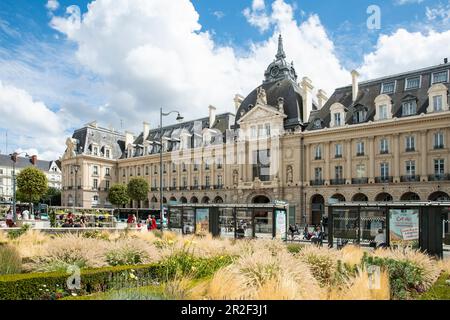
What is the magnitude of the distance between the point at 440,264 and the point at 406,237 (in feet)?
19.7

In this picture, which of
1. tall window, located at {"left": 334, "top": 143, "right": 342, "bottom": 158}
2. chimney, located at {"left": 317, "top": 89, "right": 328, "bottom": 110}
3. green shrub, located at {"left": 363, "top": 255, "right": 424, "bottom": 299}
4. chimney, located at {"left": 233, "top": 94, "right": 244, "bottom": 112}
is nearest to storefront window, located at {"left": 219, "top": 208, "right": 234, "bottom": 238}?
green shrub, located at {"left": 363, "top": 255, "right": 424, "bottom": 299}

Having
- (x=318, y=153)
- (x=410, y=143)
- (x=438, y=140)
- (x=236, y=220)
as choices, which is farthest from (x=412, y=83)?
(x=236, y=220)

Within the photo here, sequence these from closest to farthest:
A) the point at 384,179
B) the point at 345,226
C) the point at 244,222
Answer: the point at 345,226, the point at 244,222, the point at 384,179

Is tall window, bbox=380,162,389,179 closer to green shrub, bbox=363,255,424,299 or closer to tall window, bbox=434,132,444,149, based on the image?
tall window, bbox=434,132,444,149

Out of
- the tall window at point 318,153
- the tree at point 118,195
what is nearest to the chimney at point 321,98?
the tall window at point 318,153

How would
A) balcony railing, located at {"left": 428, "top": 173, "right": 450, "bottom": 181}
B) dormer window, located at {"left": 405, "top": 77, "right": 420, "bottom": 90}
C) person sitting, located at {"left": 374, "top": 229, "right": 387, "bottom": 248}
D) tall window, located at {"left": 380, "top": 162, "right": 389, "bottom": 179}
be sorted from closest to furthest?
person sitting, located at {"left": 374, "top": 229, "right": 387, "bottom": 248} < balcony railing, located at {"left": 428, "top": 173, "right": 450, "bottom": 181} < tall window, located at {"left": 380, "top": 162, "right": 389, "bottom": 179} < dormer window, located at {"left": 405, "top": 77, "right": 420, "bottom": 90}

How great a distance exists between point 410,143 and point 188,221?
29008mm

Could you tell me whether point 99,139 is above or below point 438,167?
above

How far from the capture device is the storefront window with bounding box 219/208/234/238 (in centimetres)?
2642

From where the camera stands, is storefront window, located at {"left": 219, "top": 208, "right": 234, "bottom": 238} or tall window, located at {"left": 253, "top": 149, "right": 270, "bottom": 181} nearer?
storefront window, located at {"left": 219, "top": 208, "right": 234, "bottom": 238}

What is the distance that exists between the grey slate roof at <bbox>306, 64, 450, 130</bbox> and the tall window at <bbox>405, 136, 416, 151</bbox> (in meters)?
2.81

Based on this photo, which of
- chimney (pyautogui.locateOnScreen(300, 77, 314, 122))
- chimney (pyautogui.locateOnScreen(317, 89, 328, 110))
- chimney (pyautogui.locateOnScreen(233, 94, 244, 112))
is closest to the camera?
chimney (pyautogui.locateOnScreen(300, 77, 314, 122))

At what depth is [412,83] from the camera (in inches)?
1853

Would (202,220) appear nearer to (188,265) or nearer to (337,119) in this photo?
(188,265)
